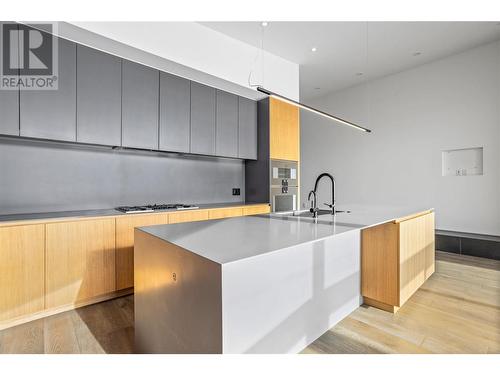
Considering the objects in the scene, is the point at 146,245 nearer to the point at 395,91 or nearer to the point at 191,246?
the point at 191,246

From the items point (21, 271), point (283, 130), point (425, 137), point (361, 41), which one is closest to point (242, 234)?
point (21, 271)

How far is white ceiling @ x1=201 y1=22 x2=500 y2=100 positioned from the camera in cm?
349

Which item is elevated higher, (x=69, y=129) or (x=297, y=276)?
(x=69, y=129)

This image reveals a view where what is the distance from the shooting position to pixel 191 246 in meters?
1.18

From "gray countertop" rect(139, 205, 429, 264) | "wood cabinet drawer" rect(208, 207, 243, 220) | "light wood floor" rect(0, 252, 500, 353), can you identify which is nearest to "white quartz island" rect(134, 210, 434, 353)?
"gray countertop" rect(139, 205, 429, 264)

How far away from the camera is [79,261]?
2242mm

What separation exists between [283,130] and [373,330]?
10.1 feet

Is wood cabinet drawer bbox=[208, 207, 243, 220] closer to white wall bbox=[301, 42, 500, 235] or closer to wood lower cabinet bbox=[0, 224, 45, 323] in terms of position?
wood lower cabinet bbox=[0, 224, 45, 323]

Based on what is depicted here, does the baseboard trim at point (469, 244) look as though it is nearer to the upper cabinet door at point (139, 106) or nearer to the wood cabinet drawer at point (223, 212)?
the wood cabinet drawer at point (223, 212)

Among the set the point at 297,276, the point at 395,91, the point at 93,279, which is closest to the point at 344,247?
the point at 297,276

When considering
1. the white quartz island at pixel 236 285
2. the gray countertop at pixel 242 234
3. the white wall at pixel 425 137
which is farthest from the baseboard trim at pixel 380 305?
the white wall at pixel 425 137

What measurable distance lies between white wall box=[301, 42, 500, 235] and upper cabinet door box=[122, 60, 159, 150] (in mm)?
4484
